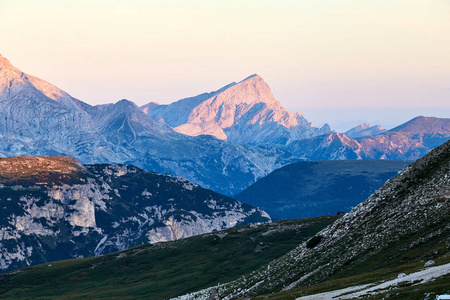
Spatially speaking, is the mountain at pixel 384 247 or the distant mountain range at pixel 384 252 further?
the mountain at pixel 384 247

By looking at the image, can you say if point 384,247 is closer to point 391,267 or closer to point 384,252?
point 384,252

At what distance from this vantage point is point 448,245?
7988 centimetres

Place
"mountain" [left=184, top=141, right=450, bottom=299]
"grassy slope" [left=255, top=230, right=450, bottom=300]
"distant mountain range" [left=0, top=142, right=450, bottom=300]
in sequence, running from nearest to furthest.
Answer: "distant mountain range" [left=0, top=142, right=450, bottom=300], "grassy slope" [left=255, top=230, right=450, bottom=300], "mountain" [left=184, top=141, right=450, bottom=299]

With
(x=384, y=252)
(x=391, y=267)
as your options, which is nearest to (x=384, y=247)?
(x=384, y=252)

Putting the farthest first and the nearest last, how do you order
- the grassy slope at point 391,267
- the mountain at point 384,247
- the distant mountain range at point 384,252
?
the mountain at point 384,247
the grassy slope at point 391,267
the distant mountain range at point 384,252

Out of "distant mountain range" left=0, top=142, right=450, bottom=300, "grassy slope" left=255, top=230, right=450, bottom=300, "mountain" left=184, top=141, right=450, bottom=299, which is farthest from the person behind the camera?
"mountain" left=184, top=141, right=450, bottom=299

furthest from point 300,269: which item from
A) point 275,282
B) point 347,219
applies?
point 347,219

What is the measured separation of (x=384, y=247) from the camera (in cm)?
9588

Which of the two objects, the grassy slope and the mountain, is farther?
the mountain

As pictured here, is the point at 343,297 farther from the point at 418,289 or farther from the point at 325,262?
the point at 325,262

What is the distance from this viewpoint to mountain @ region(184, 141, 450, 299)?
75.4 metres

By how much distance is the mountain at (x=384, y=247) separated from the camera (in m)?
75.4

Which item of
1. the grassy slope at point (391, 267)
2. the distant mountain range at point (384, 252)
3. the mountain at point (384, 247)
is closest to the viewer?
the distant mountain range at point (384, 252)

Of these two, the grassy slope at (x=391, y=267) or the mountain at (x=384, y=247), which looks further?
the mountain at (x=384, y=247)
